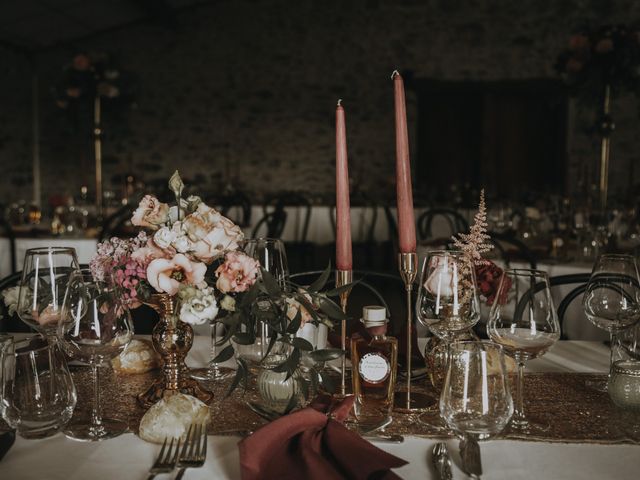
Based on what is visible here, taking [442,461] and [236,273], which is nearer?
[442,461]

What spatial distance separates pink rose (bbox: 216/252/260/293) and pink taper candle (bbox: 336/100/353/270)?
0.16m

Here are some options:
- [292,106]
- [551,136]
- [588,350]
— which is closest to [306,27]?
[292,106]

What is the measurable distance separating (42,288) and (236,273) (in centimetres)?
43

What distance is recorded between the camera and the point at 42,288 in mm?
1173

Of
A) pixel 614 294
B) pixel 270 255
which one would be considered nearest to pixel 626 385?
pixel 614 294

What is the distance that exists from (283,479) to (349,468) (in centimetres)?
8

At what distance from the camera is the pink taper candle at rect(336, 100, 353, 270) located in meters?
1.03

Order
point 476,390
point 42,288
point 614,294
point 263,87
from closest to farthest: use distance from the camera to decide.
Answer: point 476,390, point 42,288, point 614,294, point 263,87

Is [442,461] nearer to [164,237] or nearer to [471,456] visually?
[471,456]

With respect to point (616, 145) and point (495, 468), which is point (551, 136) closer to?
point (616, 145)

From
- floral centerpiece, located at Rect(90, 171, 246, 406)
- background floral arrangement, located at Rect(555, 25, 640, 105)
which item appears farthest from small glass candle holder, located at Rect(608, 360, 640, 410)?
background floral arrangement, located at Rect(555, 25, 640, 105)

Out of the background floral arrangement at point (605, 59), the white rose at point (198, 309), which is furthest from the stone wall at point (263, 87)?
the white rose at point (198, 309)

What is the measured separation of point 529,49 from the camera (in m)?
8.50

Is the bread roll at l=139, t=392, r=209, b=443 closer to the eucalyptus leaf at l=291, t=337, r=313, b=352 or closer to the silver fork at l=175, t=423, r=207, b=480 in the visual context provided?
the silver fork at l=175, t=423, r=207, b=480
